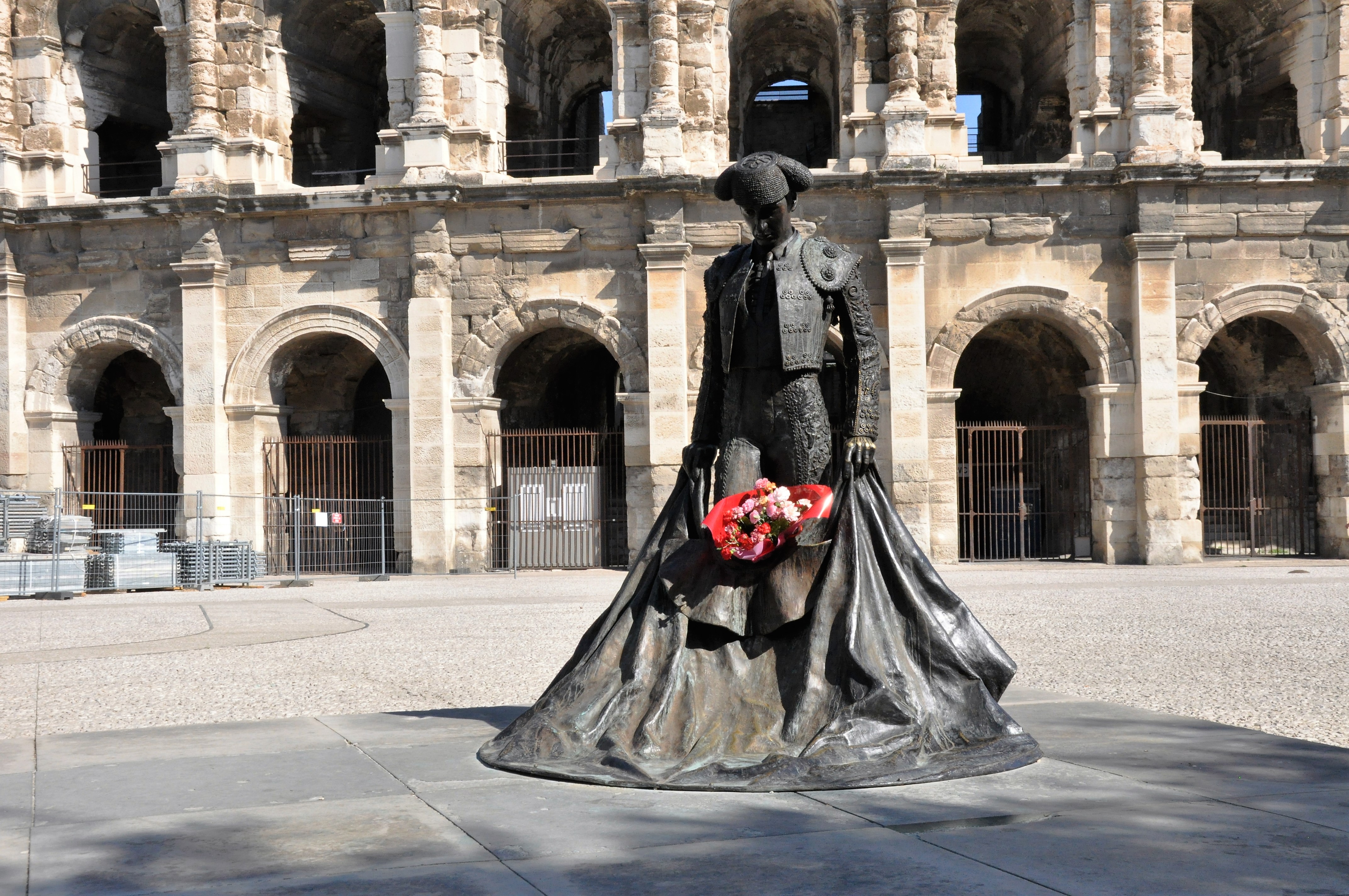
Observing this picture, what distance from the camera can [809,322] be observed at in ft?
17.6

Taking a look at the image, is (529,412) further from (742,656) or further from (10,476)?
(742,656)

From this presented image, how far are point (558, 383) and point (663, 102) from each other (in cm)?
643

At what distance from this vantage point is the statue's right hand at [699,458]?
5.46 metres

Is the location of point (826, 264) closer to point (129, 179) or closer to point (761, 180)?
point (761, 180)

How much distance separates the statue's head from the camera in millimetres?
5355

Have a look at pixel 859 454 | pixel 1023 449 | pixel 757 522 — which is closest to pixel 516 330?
pixel 1023 449

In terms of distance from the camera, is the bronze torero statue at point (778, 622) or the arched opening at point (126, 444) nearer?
the bronze torero statue at point (778, 622)

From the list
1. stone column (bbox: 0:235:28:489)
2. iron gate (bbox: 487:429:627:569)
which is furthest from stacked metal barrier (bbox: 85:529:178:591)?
iron gate (bbox: 487:429:627:569)

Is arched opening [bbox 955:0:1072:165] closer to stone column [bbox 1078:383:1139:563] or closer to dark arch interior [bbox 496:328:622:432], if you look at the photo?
stone column [bbox 1078:383:1139:563]

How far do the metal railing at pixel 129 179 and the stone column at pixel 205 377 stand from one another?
3476 mm

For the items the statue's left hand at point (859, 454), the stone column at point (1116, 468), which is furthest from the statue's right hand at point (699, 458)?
the stone column at point (1116, 468)

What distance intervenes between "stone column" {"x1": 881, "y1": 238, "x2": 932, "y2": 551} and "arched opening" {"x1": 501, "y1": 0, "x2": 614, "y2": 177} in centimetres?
585

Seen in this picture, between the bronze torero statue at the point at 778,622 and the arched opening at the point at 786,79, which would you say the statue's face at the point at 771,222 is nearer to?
the bronze torero statue at the point at 778,622

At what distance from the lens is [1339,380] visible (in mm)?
19000
